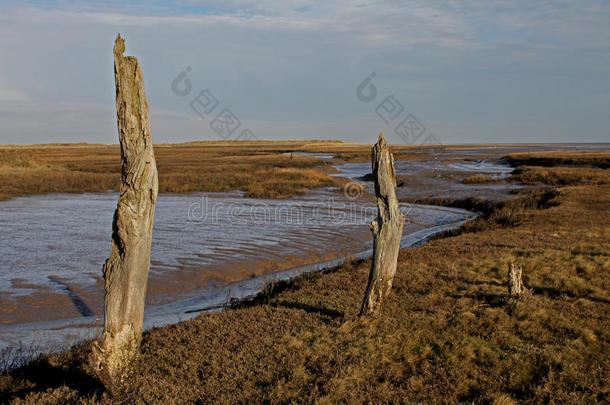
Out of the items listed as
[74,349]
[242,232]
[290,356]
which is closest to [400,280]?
[290,356]

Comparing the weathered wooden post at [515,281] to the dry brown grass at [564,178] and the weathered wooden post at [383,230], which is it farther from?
the dry brown grass at [564,178]

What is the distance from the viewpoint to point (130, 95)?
594 cm

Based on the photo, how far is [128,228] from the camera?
6.24 meters

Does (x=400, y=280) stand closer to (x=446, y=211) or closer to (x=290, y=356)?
(x=290, y=356)

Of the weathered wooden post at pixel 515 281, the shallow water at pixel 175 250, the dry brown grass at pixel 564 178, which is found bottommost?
the shallow water at pixel 175 250

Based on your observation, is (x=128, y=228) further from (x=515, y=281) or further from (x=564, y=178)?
(x=564, y=178)

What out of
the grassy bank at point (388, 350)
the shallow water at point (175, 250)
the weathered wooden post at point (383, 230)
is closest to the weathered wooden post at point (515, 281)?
the grassy bank at point (388, 350)

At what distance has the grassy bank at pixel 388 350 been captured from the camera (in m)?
6.16

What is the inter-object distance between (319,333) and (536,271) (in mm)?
6537
